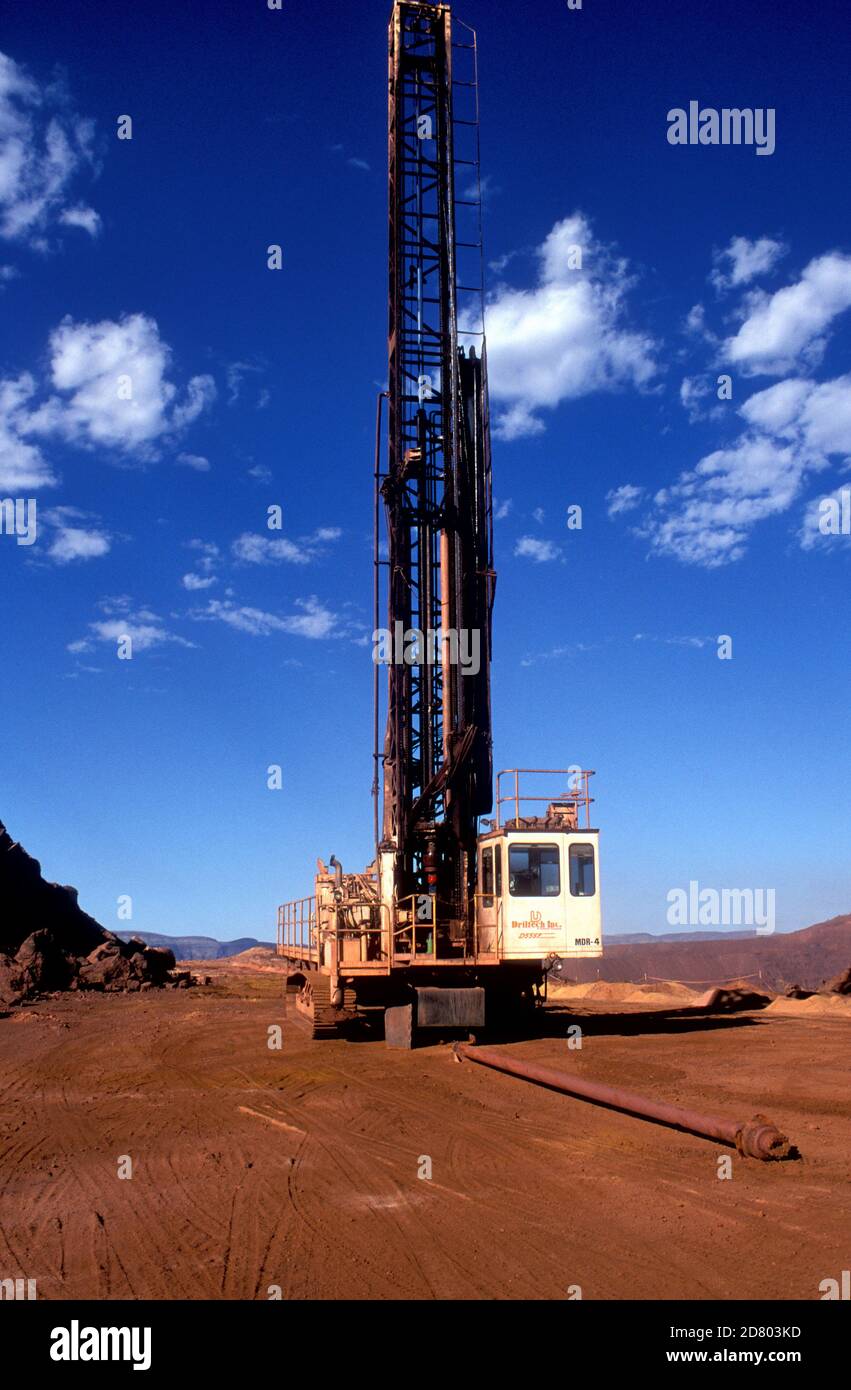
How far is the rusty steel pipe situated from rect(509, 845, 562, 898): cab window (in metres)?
4.57

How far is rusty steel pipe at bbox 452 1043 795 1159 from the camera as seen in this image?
919 cm

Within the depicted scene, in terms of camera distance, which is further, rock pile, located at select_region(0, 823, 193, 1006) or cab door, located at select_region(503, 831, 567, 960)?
rock pile, located at select_region(0, 823, 193, 1006)

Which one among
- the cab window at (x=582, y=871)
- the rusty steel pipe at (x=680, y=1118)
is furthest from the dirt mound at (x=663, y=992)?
the rusty steel pipe at (x=680, y=1118)

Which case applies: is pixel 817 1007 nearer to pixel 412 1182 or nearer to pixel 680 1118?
pixel 680 1118

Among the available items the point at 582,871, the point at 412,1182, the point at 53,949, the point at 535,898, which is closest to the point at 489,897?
the point at 535,898

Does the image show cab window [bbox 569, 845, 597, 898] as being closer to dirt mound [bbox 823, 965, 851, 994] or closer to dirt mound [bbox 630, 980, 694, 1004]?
dirt mound [bbox 630, 980, 694, 1004]

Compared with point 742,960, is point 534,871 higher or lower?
higher

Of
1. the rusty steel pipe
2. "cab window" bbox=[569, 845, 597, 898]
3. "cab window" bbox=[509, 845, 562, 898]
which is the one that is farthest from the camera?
→ "cab window" bbox=[569, 845, 597, 898]

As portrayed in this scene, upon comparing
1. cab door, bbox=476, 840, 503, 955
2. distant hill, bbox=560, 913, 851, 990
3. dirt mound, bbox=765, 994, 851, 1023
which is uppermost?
cab door, bbox=476, 840, 503, 955

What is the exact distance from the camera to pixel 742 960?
85.5 metres

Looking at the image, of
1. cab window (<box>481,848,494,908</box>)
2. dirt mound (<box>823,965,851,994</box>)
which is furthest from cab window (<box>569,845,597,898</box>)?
dirt mound (<box>823,965,851,994</box>)

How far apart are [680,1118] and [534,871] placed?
875 cm

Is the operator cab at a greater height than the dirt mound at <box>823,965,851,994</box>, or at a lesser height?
greater
